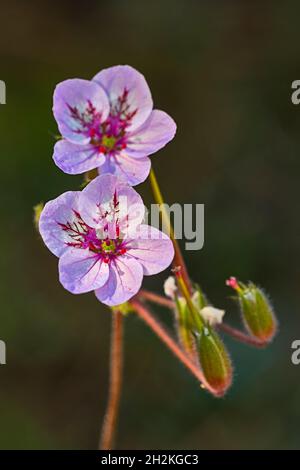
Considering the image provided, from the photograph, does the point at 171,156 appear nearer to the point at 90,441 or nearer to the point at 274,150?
the point at 274,150

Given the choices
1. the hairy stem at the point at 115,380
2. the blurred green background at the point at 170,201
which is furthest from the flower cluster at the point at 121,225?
the blurred green background at the point at 170,201

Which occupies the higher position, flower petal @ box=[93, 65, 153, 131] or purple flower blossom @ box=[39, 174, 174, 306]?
flower petal @ box=[93, 65, 153, 131]

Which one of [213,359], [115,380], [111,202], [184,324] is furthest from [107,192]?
[115,380]

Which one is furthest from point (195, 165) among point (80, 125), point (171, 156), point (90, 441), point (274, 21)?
point (80, 125)

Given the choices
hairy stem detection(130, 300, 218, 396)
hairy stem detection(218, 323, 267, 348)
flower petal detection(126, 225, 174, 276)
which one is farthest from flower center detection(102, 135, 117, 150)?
hairy stem detection(218, 323, 267, 348)

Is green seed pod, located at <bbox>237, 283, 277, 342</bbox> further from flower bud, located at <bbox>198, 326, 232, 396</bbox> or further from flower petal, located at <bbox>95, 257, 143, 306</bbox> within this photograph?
flower petal, located at <bbox>95, 257, 143, 306</bbox>

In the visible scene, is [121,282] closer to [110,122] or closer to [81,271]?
[81,271]

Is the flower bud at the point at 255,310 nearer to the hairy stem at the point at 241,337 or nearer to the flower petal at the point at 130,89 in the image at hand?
the hairy stem at the point at 241,337
